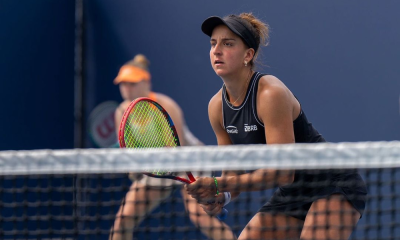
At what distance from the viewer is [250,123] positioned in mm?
2775

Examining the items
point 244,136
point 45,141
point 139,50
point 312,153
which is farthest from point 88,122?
point 312,153

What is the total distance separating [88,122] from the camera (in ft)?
18.4

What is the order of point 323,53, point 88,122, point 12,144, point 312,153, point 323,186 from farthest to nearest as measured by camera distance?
point 88,122 → point 12,144 → point 323,53 → point 323,186 → point 312,153

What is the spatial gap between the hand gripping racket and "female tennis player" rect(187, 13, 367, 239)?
0.67ft

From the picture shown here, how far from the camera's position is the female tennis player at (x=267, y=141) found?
2.64 metres

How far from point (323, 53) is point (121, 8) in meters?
1.64

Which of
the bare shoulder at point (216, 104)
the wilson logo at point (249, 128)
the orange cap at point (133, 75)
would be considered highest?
the orange cap at point (133, 75)

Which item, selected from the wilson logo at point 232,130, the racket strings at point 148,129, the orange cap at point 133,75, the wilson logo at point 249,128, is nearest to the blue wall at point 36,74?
the orange cap at point 133,75

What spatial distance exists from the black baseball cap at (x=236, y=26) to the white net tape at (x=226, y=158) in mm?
670

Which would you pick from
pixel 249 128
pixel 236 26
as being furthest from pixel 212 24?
pixel 249 128

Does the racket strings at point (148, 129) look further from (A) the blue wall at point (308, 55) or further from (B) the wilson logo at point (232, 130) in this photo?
(A) the blue wall at point (308, 55)

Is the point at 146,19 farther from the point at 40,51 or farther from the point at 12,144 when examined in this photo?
the point at 12,144

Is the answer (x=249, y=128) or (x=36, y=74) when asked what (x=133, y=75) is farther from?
(x=249, y=128)

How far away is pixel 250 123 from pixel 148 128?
50 cm
